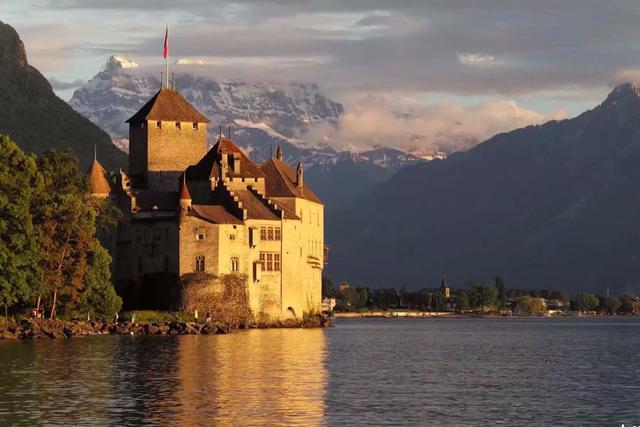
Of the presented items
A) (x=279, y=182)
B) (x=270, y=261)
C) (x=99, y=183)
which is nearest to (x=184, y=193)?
(x=99, y=183)

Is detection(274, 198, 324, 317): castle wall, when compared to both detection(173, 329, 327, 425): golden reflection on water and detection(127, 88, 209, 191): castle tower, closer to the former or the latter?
detection(127, 88, 209, 191): castle tower

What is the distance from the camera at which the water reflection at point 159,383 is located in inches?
2547

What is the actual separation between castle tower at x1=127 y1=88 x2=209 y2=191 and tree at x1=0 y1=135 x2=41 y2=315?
43406mm

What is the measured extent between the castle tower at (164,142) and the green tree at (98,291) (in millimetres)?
30849

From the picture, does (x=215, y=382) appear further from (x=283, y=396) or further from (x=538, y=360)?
(x=538, y=360)

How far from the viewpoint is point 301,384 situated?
81125 millimetres

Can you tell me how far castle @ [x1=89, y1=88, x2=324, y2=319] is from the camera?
490ft

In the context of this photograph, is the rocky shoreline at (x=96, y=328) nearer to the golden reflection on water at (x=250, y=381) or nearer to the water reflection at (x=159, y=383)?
the water reflection at (x=159, y=383)

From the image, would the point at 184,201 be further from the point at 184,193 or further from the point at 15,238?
the point at 15,238

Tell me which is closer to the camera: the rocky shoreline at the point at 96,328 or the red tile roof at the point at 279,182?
the rocky shoreline at the point at 96,328

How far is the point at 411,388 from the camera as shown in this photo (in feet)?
261

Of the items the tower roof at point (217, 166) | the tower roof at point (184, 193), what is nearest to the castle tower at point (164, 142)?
the tower roof at point (217, 166)

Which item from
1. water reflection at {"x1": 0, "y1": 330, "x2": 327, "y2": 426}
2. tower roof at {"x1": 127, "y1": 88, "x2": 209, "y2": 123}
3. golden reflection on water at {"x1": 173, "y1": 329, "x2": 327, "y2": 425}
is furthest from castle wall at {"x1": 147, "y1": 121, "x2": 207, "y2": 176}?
water reflection at {"x1": 0, "y1": 330, "x2": 327, "y2": 426}

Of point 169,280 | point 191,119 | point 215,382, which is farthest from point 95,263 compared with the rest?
point 215,382
